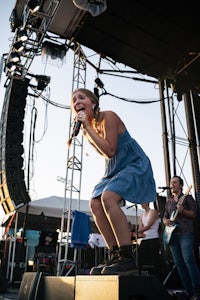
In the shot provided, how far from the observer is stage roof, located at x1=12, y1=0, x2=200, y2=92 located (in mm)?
5543

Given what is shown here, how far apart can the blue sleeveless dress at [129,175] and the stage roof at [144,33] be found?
15.2ft

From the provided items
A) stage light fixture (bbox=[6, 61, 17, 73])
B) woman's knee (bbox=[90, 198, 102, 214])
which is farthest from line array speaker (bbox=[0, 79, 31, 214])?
woman's knee (bbox=[90, 198, 102, 214])

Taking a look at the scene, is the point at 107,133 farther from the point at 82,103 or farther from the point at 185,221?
the point at 185,221

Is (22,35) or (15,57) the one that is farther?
Answer: (15,57)

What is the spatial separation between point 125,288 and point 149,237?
3.31 meters

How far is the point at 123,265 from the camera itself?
1362 millimetres

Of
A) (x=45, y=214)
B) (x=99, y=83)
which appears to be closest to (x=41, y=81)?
(x=99, y=83)

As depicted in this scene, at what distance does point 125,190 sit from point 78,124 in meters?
0.51

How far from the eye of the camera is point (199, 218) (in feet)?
15.1

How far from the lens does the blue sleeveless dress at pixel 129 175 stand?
155cm

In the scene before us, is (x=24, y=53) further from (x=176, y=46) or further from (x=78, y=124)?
(x=78, y=124)

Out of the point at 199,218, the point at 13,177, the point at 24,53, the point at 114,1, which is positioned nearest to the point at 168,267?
the point at 199,218

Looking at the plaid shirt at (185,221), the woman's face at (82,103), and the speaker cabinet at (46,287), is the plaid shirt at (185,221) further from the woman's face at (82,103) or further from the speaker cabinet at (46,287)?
the woman's face at (82,103)

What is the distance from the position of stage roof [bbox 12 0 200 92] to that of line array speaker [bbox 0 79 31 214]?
199 centimetres
